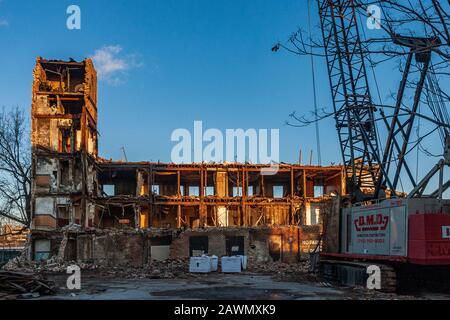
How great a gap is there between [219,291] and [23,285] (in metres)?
6.28

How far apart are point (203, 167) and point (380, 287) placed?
2768 centimetres

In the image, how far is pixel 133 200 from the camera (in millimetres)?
41312

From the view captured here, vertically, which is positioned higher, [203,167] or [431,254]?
[203,167]

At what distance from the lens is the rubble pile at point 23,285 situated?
15.3 metres

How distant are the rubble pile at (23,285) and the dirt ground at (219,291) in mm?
420

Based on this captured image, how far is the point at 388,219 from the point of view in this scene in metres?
16.4

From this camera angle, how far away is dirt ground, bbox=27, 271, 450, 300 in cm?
1535

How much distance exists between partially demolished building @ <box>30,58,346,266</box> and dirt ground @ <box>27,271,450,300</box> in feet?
41.8

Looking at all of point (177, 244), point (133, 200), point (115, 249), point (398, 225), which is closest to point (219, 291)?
point (398, 225)
